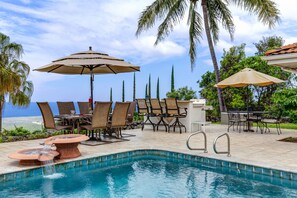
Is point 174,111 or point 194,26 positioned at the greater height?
point 194,26

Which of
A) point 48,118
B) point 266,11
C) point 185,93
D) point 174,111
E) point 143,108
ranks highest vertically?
point 266,11

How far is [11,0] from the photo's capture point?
12.7 m

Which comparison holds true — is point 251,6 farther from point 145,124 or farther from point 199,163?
point 199,163

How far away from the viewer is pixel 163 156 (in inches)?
260

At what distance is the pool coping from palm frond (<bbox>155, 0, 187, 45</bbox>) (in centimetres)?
1017

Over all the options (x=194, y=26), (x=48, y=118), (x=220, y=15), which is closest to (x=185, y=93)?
(x=194, y=26)

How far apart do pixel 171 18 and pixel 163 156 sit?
415 inches

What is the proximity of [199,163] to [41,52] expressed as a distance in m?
11.9

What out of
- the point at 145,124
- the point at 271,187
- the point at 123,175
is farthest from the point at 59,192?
the point at 145,124

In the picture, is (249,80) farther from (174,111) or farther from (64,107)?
(64,107)

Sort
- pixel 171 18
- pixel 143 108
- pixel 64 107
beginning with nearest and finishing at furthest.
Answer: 1. pixel 64 107
2. pixel 143 108
3. pixel 171 18

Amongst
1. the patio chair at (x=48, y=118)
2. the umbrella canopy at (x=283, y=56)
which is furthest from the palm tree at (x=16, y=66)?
the umbrella canopy at (x=283, y=56)

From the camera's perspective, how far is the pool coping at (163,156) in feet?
15.6

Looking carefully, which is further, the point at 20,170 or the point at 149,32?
the point at 149,32
